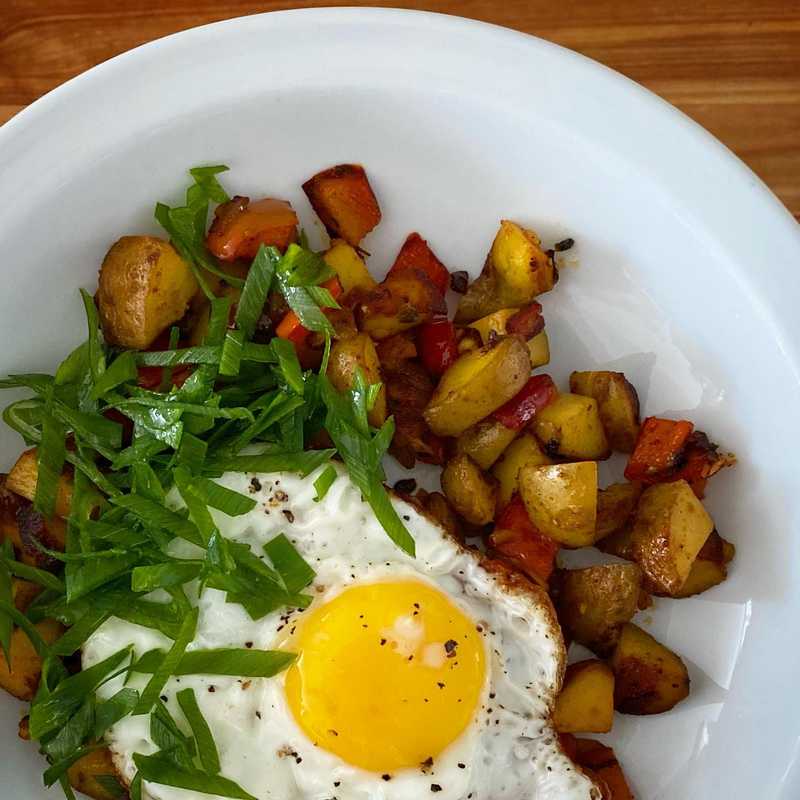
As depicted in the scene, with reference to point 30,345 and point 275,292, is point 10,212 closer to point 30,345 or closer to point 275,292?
point 30,345

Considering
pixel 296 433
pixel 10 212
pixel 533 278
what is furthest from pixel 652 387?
pixel 10 212

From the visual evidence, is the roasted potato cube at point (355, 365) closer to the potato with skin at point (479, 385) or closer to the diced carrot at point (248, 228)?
the potato with skin at point (479, 385)

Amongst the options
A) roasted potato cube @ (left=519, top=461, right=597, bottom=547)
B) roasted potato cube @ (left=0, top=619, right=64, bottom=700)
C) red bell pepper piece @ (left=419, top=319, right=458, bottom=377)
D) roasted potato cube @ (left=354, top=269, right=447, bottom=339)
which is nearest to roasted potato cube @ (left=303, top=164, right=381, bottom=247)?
roasted potato cube @ (left=354, top=269, right=447, bottom=339)

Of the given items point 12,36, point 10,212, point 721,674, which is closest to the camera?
point 10,212

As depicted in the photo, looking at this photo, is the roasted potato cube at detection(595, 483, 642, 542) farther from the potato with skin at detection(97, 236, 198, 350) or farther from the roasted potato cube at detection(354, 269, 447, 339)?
the potato with skin at detection(97, 236, 198, 350)

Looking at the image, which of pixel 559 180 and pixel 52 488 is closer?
pixel 52 488

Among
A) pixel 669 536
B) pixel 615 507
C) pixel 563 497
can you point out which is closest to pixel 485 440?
pixel 563 497

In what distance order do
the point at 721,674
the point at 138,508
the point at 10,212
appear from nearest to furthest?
the point at 138,508 → the point at 10,212 → the point at 721,674
